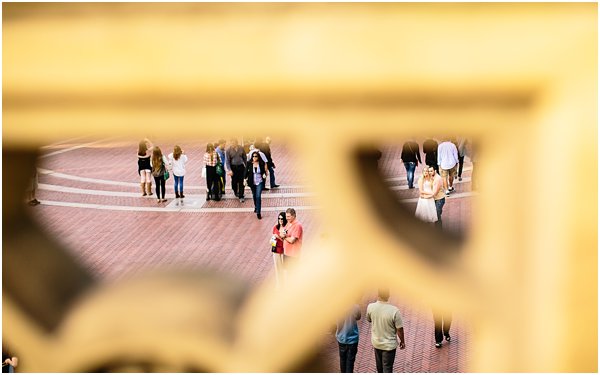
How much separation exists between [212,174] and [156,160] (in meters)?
0.66

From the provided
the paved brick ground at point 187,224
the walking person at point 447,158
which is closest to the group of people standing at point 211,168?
the paved brick ground at point 187,224

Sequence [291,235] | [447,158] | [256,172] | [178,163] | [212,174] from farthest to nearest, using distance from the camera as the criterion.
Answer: [212,174]
[178,163]
[447,158]
[256,172]
[291,235]

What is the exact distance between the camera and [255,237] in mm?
7812

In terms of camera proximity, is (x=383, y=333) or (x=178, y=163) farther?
(x=178, y=163)

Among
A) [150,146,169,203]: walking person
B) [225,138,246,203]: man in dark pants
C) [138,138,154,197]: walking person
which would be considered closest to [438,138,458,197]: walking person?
[225,138,246,203]: man in dark pants

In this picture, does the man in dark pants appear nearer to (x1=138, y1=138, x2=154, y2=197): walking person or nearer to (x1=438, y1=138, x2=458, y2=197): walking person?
(x1=138, y1=138, x2=154, y2=197): walking person

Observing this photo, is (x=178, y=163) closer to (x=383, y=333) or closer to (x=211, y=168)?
(x=211, y=168)

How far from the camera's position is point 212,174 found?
923 centimetres

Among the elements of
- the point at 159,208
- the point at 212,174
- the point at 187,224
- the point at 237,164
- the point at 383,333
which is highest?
the point at 237,164

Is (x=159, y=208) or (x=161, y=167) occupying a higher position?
(x=161, y=167)

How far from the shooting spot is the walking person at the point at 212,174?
898 cm

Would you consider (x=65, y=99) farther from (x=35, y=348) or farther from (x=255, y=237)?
(x=255, y=237)

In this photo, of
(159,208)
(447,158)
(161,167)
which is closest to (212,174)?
(161,167)

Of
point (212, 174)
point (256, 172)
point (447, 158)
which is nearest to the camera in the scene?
point (256, 172)
